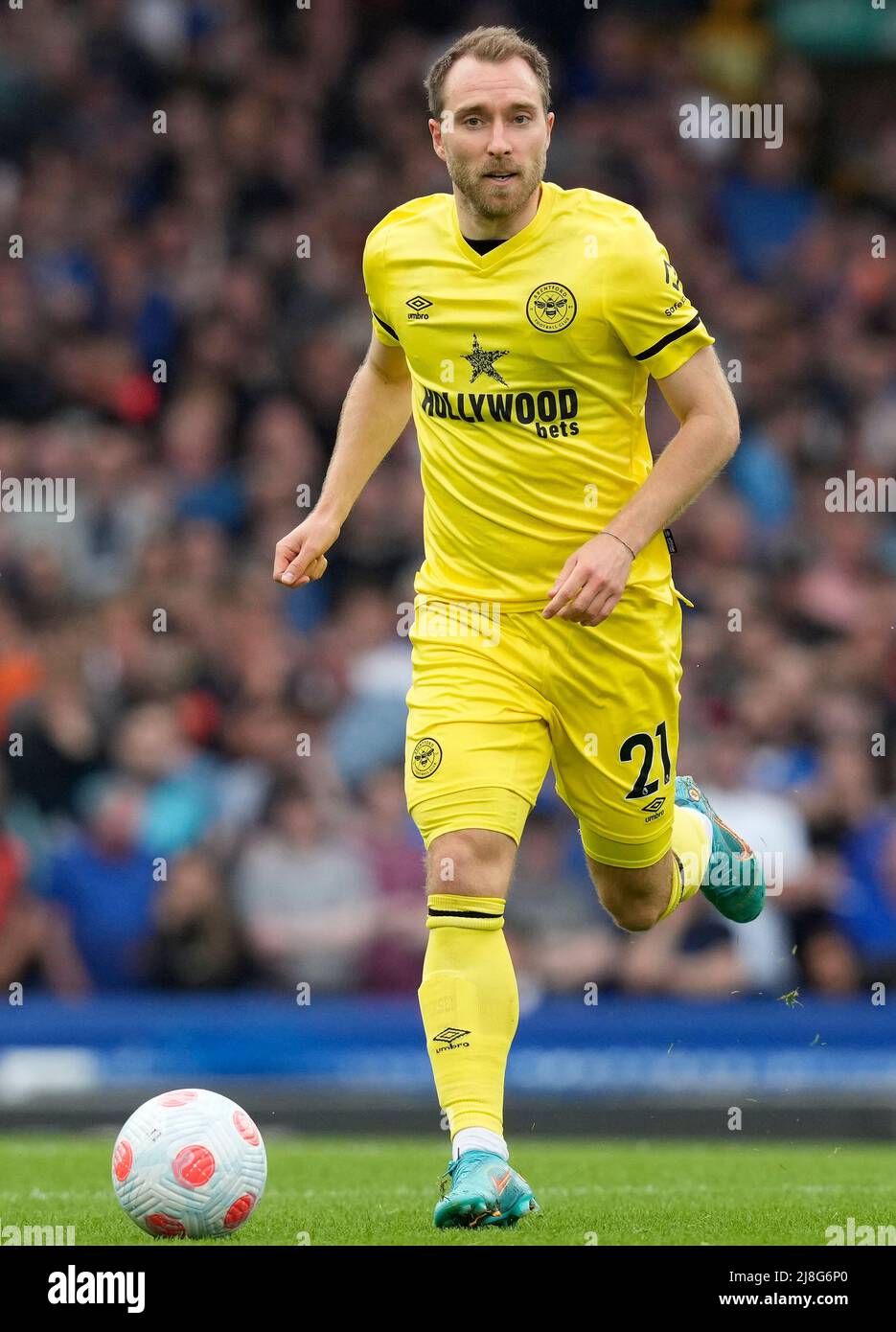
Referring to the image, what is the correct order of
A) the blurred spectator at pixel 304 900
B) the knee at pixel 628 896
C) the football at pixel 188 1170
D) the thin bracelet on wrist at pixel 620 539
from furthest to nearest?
the blurred spectator at pixel 304 900 < the knee at pixel 628 896 < the thin bracelet on wrist at pixel 620 539 < the football at pixel 188 1170

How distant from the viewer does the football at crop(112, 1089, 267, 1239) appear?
17.9ft

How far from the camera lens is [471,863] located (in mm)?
5758

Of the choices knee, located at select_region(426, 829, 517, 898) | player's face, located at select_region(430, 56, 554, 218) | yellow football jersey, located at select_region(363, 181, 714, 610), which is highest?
player's face, located at select_region(430, 56, 554, 218)

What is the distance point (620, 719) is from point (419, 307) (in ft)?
4.20

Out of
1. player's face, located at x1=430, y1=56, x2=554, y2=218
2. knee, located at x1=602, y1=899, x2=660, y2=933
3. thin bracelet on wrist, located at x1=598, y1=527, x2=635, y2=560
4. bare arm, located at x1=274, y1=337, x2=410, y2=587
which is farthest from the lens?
knee, located at x1=602, y1=899, x2=660, y2=933

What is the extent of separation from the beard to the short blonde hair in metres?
0.16

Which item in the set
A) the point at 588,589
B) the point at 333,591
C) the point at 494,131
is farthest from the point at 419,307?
the point at 333,591

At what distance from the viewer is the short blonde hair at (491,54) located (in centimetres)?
586

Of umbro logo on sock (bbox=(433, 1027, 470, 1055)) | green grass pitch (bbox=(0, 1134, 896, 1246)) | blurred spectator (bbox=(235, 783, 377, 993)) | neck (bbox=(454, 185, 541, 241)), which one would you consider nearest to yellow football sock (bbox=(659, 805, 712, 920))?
green grass pitch (bbox=(0, 1134, 896, 1246))

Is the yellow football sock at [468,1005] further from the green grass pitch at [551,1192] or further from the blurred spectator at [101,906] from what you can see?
the blurred spectator at [101,906]

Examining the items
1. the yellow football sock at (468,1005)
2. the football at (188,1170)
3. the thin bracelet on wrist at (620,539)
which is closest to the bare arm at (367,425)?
the thin bracelet on wrist at (620,539)

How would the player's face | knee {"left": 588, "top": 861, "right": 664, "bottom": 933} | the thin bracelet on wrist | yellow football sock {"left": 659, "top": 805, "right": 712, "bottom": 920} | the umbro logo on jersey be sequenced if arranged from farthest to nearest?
yellow football sock {"left": 659, "top": 805, "right": 712, "bottom": 920}
knee {"left": 588, "top": 861, "right": 664, "bottom": 933}
the umbro logo on jersey
the player's face
the thin bracelet on wrist

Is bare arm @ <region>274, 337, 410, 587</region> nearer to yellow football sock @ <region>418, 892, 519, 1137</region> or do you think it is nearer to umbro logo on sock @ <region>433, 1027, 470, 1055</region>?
yellow football sock @ <region>418, 892, 519, 1137</region>

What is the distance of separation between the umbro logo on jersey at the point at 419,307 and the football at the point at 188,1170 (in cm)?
221
